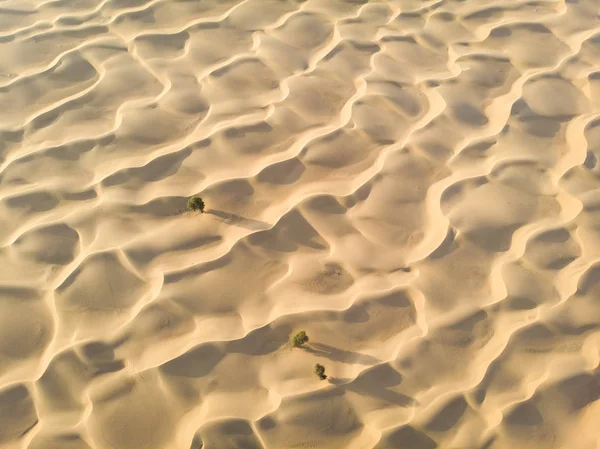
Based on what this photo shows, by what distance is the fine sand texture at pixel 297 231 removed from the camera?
2264 mm

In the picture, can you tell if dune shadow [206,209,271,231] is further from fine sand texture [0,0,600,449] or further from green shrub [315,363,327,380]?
green shrub [315,363,327,380]

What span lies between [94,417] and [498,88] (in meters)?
2.84

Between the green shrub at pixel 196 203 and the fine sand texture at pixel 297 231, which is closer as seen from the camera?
the fine sand texture at pixel 297 231

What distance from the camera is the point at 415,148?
Answer: 9.98 feet

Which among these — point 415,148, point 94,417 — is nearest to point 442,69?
point 415,148

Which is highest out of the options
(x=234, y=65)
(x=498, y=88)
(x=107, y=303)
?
(x=234, y=65)

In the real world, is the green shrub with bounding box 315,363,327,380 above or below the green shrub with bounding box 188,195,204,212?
below

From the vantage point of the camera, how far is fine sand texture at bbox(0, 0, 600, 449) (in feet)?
7.43

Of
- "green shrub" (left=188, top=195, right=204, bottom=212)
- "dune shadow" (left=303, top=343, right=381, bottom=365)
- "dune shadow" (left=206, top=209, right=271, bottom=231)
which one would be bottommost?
"dune shadow" (left=303, top=343, right=381, bottom=365)

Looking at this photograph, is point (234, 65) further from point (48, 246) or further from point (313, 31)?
point (48, 246)

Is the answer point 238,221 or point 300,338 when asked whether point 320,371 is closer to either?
point 300,338

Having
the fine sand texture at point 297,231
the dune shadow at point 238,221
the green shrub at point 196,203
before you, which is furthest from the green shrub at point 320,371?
the green shrub at point 196,203

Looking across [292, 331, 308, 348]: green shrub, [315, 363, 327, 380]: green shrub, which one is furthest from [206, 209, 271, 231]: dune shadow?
[315, 363, 327, 380]: green shrub

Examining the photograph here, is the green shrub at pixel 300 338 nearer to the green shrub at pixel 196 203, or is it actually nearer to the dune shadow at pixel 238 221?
the dune shadow at pixel 238 221
